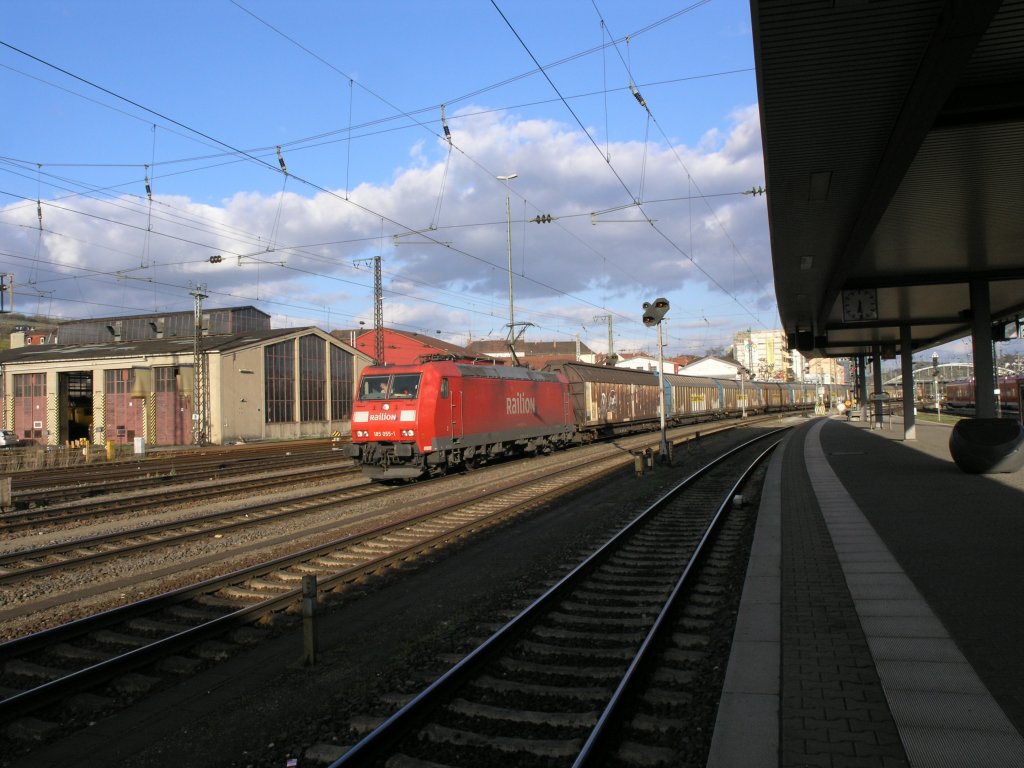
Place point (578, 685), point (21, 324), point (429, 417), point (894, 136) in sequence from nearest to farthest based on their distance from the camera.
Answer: point (578, 685), point (894, 136), point (429, 417), point (21, 324)

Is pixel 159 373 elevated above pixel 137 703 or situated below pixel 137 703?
above

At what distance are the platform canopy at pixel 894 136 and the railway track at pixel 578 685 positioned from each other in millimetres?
5417

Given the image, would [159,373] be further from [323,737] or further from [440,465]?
[323,737]

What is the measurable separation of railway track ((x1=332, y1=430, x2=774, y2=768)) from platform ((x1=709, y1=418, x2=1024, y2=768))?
1.47 feet

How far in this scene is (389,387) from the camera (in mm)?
17484

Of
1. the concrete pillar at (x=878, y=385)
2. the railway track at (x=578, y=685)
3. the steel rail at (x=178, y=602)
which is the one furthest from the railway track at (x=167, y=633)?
the concrete pillar at (x=878, y=385)

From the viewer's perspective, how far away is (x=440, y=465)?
62.4 ft

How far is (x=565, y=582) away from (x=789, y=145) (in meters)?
6.33

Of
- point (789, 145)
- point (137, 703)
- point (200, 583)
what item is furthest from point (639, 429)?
point (137, 703)

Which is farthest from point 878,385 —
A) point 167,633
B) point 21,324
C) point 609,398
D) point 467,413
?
point 21,324

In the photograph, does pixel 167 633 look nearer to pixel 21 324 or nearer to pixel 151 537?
pixel 151 537

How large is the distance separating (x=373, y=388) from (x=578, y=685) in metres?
13.3

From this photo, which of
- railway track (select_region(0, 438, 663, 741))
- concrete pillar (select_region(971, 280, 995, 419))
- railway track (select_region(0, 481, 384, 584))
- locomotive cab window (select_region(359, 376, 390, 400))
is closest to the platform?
railway track (select_region(0, 438, 663, 741))

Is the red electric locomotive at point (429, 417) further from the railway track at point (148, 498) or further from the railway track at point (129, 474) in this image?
the railway track at point (129, 474)
